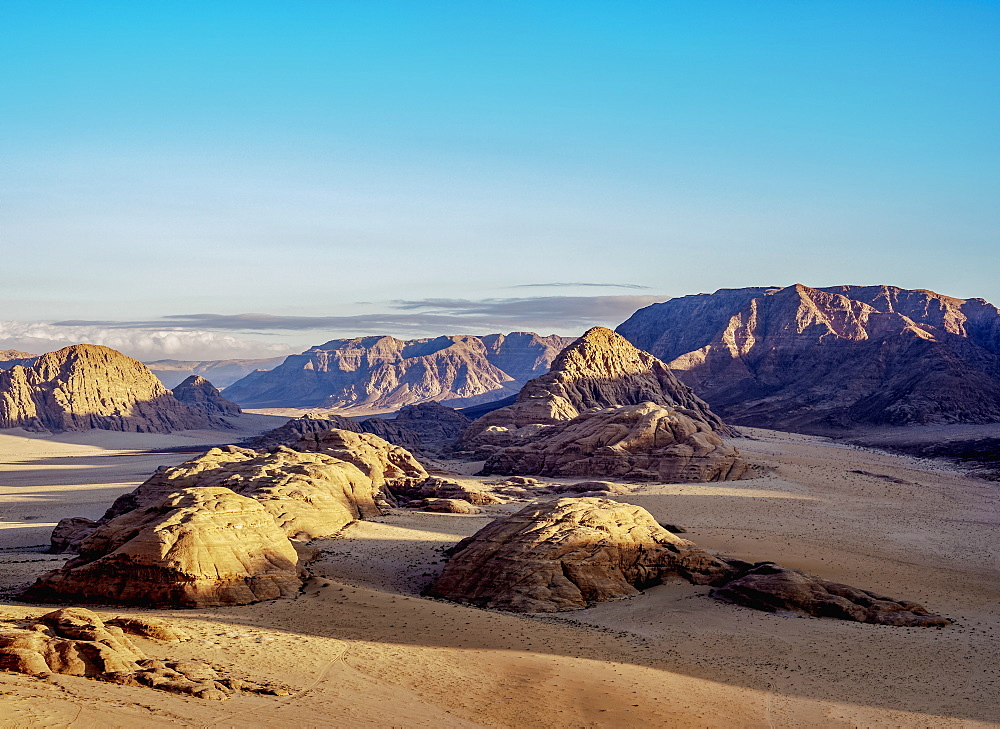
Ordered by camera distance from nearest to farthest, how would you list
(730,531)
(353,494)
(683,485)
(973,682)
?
(973,682), (730,531), (353,494), (683,485)

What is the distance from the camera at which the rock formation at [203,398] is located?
168125 millimetres

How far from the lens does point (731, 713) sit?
16.6m

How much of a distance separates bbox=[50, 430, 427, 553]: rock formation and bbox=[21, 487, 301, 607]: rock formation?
522 cm

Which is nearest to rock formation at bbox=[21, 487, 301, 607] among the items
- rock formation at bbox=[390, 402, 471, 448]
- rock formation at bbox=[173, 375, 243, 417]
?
rock formation at bbox=[390, 402, 471, 448]

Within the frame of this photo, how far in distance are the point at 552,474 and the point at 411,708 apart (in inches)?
1781

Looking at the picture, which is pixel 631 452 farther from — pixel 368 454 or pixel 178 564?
pixel 178 564

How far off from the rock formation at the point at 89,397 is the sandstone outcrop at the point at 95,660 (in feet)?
394

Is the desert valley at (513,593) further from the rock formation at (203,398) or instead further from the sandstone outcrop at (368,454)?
the rock formation at (203,398)

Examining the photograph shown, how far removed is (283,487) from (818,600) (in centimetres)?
2227

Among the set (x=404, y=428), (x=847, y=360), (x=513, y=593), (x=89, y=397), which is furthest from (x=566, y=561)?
(x=847, y=360)

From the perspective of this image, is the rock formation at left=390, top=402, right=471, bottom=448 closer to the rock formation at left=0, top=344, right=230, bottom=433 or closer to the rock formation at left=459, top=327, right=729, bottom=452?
the rock formation at left=459, top=327, right=729, bottom=452

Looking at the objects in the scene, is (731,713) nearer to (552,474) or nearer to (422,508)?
(422,508)

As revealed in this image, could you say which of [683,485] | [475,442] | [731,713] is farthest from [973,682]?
[475,442]

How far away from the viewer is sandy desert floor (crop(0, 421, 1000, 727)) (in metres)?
15.3
